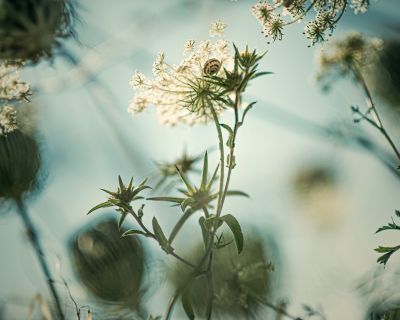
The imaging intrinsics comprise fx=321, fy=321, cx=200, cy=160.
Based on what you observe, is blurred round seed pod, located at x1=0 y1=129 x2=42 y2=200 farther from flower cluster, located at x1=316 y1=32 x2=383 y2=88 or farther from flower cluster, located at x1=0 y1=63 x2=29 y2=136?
flower cluster, located at x1=316 y1=32 x2=383 y2=88

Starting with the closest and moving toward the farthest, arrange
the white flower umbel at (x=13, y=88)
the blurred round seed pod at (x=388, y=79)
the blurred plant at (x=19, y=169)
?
the white flower umbel at (x=13, y=88) < the blurred plant at (x=19, y=169) < the blurred round seed pod at (x=388, y=79)

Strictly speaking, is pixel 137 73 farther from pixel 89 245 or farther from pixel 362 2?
pixel 89 245

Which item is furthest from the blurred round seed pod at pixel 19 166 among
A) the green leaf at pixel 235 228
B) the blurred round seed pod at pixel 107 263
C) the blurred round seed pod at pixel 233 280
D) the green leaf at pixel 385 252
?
the green leaf at pixel 385 252

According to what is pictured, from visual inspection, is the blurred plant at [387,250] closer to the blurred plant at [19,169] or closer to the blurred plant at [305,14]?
the blurred plant at [305,14]

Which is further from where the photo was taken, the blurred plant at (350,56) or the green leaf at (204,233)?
the blurred plant at (350,56)

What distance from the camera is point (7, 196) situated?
205 cm

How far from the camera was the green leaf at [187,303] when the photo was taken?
94 centimetres

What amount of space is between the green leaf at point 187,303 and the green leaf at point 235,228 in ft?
0.69

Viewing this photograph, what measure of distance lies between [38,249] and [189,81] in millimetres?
1026

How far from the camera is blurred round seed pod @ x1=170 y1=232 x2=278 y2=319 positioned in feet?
4.99

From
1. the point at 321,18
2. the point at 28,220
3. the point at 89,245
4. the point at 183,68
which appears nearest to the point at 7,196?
the point at 28,220

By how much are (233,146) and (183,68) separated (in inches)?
14.4

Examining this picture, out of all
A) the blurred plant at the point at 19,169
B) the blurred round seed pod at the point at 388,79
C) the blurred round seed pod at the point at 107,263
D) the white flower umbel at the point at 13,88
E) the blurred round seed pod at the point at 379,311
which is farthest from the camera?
the blurred round seed pod at the point at 388,79

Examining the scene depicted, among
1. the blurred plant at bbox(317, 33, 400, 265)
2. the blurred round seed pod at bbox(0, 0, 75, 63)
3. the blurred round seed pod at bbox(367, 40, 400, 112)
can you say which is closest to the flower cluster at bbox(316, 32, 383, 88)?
the blurred plant at bbox(317, 33, 400, 265)
